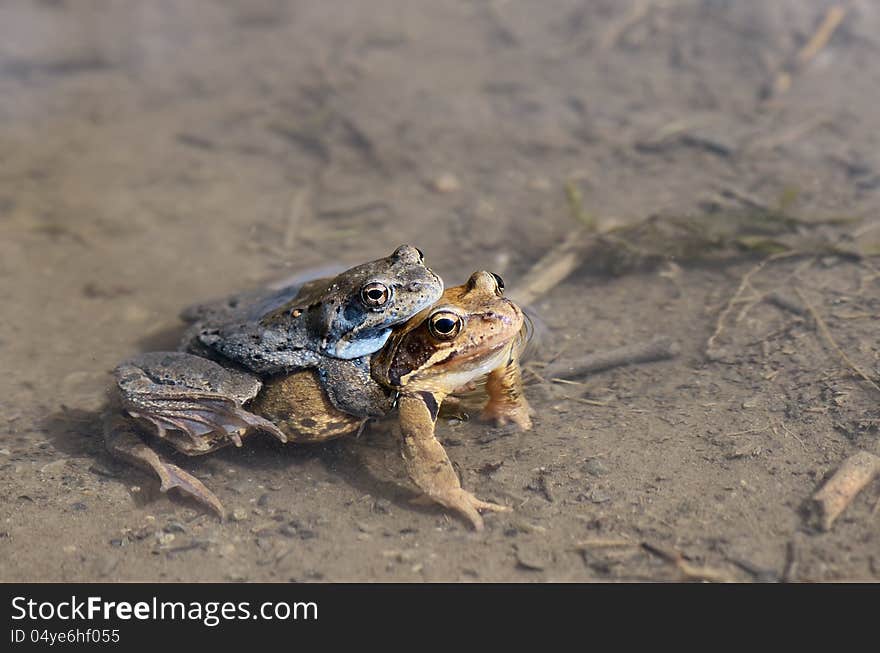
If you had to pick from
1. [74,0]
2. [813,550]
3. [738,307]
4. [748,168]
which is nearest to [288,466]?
[813,550]

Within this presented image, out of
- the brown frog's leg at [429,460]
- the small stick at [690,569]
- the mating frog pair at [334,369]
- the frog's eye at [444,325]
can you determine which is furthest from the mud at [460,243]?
the frog's eye at [444,325]

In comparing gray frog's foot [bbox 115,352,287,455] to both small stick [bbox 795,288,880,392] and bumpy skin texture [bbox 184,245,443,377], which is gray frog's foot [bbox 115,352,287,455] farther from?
small stick [bbox 795,288,880,392]

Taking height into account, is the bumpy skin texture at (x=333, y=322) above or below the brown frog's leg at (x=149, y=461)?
above

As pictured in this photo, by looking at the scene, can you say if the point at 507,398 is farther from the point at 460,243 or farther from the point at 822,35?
the point at 822,35

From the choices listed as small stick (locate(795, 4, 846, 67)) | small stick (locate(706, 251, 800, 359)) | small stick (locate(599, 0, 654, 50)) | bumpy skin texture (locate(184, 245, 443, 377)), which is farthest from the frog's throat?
small stick (locate(795, 4, 846, 67))

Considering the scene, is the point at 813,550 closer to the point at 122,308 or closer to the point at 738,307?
the point at 738,307

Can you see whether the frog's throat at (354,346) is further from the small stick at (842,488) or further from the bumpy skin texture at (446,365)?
the small stick at (842,488)
